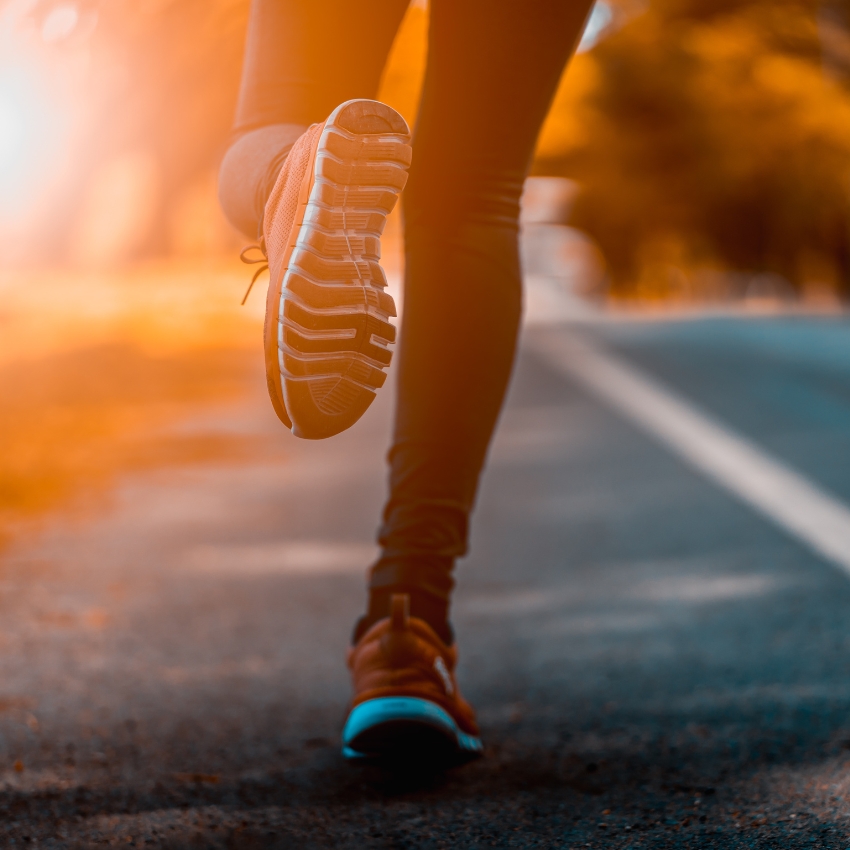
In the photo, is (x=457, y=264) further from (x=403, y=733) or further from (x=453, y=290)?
(x=403, y=733)

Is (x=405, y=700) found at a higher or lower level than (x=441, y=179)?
lower

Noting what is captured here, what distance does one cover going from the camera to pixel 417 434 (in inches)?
75.1

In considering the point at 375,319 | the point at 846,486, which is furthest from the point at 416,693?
the point at 846,486

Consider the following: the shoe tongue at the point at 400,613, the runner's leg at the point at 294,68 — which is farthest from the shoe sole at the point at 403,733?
the runner's leg at the point at 294,68

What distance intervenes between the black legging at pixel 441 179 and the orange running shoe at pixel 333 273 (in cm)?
24

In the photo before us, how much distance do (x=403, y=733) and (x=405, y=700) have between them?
0.17 ft

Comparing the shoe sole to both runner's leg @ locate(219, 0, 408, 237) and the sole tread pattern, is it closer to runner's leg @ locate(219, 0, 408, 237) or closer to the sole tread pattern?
the sole tread pattern

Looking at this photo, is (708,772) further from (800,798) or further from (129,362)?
(129,362)

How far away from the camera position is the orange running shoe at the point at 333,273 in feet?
5.18

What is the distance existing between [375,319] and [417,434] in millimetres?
318

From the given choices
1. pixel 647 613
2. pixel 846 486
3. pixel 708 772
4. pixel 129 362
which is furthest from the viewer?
pixel 129 362

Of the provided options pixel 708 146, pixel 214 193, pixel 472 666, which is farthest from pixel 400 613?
pixel 708 146

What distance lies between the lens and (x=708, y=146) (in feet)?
88.4

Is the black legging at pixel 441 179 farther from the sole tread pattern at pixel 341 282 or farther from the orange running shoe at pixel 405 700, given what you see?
the sole tread pattern at pixel 341 282
